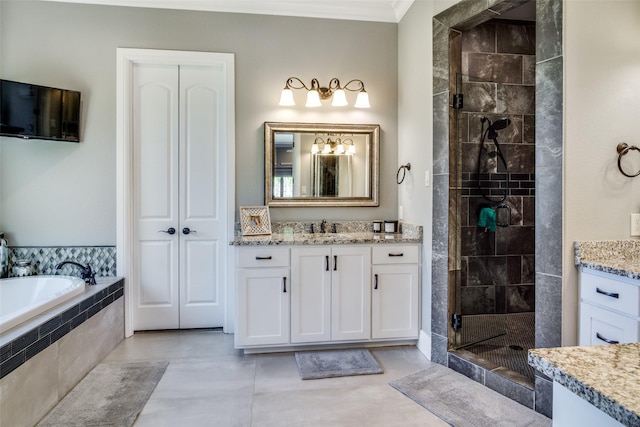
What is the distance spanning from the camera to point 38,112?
9.80 feet

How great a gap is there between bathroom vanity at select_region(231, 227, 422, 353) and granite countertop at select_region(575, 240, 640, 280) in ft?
3.90

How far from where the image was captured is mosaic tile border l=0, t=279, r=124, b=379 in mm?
1838

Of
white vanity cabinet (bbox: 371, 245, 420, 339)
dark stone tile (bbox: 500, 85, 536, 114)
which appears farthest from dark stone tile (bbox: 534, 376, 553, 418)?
dark stone tile (bbox: 500, 85, 536, 114)

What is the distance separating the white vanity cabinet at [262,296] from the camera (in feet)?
9.30

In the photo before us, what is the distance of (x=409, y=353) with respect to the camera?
297 cm

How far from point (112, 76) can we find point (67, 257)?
1.56 m

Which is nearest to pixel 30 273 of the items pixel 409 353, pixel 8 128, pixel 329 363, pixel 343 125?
pixel 8 128

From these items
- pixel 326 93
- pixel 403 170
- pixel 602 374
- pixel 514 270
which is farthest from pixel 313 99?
pixel 602 374

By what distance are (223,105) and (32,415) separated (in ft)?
8.36

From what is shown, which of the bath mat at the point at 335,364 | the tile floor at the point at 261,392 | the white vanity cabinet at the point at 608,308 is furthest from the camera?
the bath mat at the point at 335,364

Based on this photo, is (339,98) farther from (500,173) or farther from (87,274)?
(87,274)

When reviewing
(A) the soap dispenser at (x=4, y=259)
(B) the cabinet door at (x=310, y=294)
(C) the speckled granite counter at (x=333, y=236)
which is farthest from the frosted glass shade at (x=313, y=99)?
(A) the soap dispenser at (x=4, y=259)

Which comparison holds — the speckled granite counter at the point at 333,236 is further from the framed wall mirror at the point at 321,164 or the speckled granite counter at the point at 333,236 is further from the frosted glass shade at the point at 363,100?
the frosted glass shade at the point at 363,100

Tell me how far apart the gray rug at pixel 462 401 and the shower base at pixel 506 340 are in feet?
0.74
